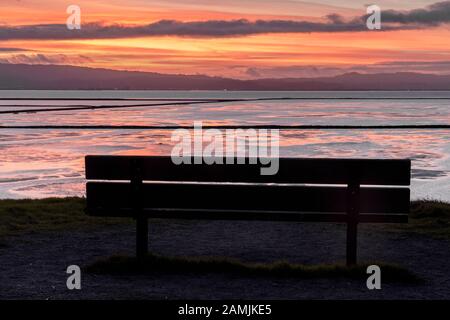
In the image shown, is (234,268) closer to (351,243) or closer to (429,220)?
(351,243)

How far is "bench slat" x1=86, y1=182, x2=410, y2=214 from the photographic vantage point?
24.4 feet

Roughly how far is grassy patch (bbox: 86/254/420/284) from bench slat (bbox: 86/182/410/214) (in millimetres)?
642


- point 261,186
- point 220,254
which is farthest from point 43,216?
point 261,186

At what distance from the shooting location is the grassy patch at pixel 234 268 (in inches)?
295

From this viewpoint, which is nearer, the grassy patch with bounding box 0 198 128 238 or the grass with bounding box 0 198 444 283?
the grass with bounding box 0 198 444 283

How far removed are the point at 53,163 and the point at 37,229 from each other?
1535 cm

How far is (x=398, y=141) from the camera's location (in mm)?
41188

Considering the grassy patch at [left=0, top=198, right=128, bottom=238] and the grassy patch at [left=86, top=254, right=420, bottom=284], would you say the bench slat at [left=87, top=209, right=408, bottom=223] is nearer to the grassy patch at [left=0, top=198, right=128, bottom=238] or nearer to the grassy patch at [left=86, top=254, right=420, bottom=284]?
→ the grassy patch at [left=86, top=254, right=420, bottom=284]

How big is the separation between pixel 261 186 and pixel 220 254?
1.72 m

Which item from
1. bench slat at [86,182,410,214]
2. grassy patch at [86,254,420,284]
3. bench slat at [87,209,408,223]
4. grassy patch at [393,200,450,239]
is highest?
bench slat at [86,182,410,214]

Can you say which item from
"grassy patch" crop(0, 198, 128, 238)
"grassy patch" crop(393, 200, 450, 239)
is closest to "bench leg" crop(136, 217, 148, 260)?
"grassy patch" crop(0, 198, 128, 238)

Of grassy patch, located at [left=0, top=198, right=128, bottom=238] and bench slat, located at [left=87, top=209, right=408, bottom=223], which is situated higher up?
bench slat, located at [left=87, top=209, right=408, bottom=223]

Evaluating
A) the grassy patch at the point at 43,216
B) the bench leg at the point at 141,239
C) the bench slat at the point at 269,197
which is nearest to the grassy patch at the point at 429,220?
the bench slat at the point at 269,197
